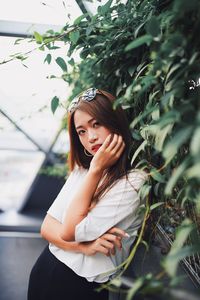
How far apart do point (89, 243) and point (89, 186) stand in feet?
0.59

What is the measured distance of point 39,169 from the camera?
4625mm

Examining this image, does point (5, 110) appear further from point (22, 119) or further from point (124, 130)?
point (124, 130)

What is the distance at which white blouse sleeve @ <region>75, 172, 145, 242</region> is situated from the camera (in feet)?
3.59

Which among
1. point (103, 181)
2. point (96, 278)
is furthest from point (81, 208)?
point (96, 278)

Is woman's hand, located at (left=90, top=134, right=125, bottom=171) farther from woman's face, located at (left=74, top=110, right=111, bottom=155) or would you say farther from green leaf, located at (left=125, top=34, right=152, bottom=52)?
green leaf, located at (left=125, top=34, right=152, bottom=52)

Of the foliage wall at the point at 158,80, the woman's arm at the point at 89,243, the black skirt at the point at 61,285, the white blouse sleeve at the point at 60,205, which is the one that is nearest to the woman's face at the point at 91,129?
the foliage wall at the point at 158,80

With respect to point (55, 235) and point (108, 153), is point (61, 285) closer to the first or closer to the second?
point (55, 235)

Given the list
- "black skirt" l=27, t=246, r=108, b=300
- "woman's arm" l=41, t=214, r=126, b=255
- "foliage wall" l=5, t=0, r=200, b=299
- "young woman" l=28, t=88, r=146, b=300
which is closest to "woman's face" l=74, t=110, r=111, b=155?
"young woman" l=28, t=88, r=146, b=300

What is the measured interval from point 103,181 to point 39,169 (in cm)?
350

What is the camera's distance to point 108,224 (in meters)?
1.09

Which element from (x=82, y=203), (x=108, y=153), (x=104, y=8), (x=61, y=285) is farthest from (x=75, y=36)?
(x=61, y=285)

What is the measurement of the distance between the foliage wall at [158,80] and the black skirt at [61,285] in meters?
0.36

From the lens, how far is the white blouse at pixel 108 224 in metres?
1.10

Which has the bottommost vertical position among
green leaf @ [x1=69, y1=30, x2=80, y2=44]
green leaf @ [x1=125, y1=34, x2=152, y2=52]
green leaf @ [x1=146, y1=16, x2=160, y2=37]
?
green leaf @ [x1=69, y1=30, x2=80, y2=44]
